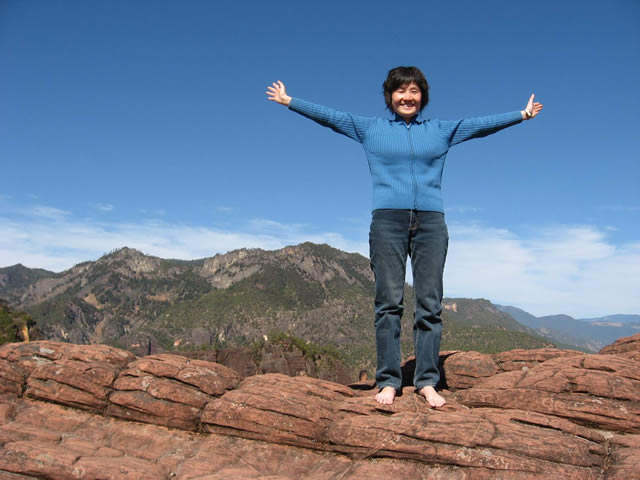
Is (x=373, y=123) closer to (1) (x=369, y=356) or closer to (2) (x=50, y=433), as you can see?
(2) (x=50, y=433)

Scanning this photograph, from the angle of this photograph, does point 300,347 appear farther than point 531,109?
Yes

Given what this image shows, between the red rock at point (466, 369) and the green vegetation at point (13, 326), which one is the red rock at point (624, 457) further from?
the green vegetation at point (13, 326)

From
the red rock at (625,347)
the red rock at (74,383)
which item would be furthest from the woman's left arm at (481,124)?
the red rock at (625,347)

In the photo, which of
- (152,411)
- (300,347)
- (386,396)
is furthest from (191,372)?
(300,347)

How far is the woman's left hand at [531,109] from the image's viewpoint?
6.06 meters

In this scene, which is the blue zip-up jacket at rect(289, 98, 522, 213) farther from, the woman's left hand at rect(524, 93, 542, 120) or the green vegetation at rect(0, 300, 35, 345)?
the green vegetation at rect(0, 300, 35, 345)

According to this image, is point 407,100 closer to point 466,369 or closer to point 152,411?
point 466,369

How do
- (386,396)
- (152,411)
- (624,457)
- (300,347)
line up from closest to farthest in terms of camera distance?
(624,457), (386,396), (152,411), (300,347)

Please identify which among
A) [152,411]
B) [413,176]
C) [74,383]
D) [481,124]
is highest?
[481,124]

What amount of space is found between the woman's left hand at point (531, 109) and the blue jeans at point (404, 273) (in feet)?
6.19

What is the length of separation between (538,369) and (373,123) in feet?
16.7

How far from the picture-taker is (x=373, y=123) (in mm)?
6055

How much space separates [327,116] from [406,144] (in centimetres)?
114

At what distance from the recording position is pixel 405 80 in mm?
5863
